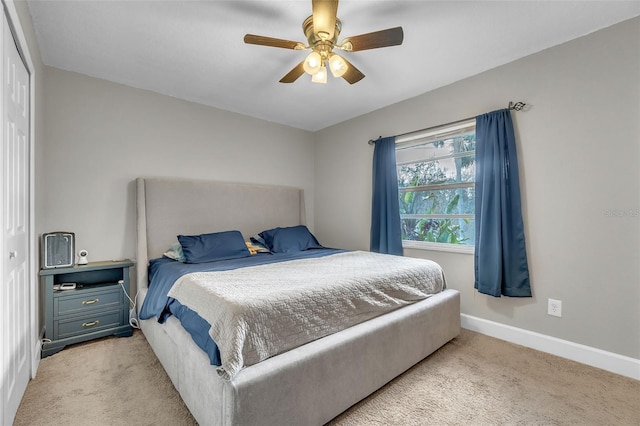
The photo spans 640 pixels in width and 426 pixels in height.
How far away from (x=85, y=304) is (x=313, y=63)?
2.76 meters

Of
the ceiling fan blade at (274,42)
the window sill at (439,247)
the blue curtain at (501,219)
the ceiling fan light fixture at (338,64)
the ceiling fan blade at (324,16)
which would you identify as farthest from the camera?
the window sill at (439,247)

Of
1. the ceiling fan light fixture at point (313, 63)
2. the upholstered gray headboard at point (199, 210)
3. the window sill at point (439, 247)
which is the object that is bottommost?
the window sill at point (439, 247)

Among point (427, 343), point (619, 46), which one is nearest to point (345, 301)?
point (427, 343)

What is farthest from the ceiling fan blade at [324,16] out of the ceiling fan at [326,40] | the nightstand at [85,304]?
the nightstand at [85,304]

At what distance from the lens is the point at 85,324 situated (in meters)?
2.49

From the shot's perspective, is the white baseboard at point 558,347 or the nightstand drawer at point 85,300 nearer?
the white baseboard at point 558,347

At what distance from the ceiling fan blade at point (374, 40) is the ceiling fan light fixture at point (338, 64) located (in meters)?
0.11

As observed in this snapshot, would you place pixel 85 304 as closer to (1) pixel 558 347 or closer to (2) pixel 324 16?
(2) pixel 324 16

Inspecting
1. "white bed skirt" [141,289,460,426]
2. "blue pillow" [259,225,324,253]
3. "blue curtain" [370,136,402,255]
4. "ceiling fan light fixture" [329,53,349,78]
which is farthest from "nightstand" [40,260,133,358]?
"blue curtain" [370,136,402,255]

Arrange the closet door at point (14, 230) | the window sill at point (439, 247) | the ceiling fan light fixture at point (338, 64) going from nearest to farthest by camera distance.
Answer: the closet door at point (14, 230), the ceiling fan light fixture at point (338, 64), the window sill at point (439, 247)

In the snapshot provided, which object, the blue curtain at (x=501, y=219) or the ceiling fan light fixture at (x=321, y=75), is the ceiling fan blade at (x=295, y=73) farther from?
the blue curtain at (x=501, y=219)

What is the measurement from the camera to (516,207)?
2496mm

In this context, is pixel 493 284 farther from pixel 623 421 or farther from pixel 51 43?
pixel 51 43

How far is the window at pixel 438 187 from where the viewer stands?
116 inches
